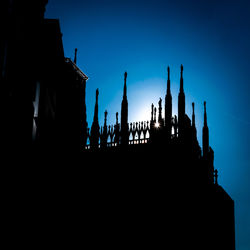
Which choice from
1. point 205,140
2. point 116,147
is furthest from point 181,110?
point 116,147

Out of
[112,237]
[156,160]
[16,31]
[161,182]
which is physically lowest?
[112,237]

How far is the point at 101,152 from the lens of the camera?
22812 mm

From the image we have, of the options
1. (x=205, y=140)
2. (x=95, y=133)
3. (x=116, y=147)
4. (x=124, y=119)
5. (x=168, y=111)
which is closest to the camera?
(x=116, y=147)

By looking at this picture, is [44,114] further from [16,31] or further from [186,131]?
[186,131]

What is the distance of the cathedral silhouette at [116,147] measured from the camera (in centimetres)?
791

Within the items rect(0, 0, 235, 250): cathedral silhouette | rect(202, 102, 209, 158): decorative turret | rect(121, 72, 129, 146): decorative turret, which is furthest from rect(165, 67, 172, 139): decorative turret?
rect(202, 102, 209, 158): decorative turret

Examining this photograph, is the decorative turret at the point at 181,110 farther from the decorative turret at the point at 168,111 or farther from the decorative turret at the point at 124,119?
the decorative turret at the point at 124,119

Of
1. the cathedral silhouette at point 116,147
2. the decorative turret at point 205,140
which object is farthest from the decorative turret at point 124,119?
the decorative turret at point 205,140

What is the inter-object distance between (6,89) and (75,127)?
12716 millimetres

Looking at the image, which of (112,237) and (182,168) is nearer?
(112,237)

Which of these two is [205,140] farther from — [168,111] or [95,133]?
[95,133]

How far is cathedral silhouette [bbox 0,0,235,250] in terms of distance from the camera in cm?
791

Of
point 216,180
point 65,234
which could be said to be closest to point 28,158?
point 65,234

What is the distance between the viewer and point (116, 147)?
79.8ft
